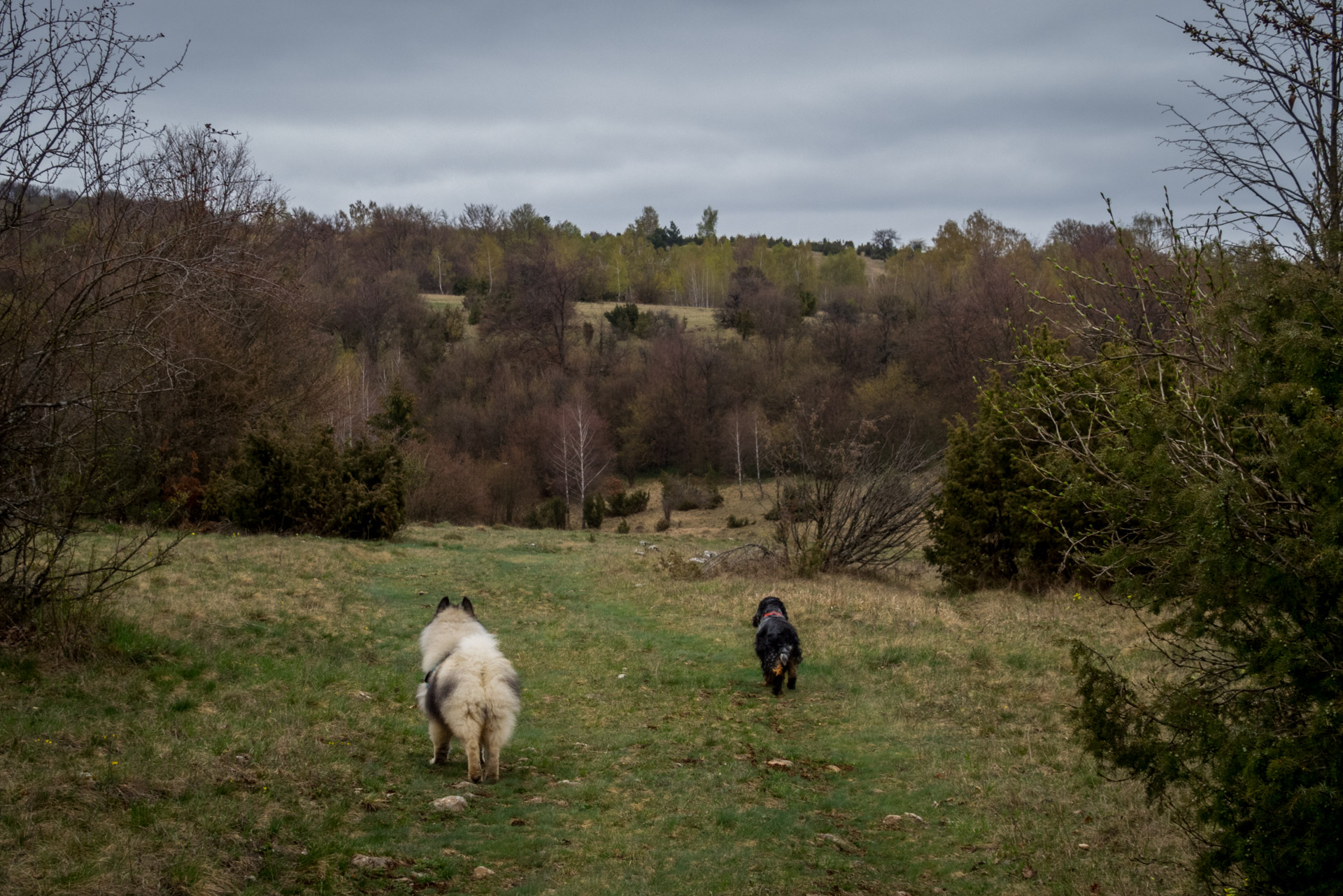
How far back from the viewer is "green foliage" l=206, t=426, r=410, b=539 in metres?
23.0

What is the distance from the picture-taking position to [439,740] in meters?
7.98

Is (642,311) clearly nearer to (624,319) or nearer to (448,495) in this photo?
(624,319)

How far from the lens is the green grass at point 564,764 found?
5.68m

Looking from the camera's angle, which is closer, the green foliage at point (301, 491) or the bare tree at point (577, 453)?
the green foliage at point (301, 491)

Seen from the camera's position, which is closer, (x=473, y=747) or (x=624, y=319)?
(x=473, y=747)

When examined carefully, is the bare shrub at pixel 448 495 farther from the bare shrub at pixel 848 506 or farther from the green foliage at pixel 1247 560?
the green foliage at pixel 1247 560

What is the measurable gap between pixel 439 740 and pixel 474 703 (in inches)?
32.1

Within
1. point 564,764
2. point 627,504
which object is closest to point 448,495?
point 627,504

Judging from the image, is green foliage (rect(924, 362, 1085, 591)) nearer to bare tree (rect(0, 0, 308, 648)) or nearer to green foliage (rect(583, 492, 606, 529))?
bare tree (rect(0, 0, 308, 648))

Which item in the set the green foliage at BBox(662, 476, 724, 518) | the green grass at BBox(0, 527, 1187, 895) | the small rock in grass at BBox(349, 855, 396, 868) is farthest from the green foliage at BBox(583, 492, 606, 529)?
the small rock in grass at BBox(349, 855, 396, 868)

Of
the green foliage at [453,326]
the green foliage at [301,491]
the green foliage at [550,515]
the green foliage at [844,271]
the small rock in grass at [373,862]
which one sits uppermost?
the green foliage at [844,271]

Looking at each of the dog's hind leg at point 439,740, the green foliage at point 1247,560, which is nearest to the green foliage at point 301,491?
the dog's hind leg at point 439,740

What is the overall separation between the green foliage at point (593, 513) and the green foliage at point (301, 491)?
23.3 m

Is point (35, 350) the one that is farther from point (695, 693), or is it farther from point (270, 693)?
point (695, 693)
